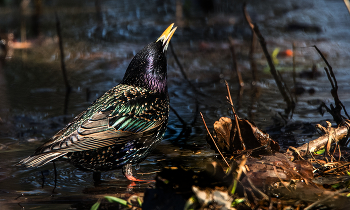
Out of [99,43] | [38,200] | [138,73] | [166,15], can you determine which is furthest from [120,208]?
[166,15]

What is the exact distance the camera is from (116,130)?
343cm

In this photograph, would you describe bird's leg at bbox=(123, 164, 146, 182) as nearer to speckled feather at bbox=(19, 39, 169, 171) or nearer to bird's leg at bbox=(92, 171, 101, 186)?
speckled feather at bbox=(19, 39, 169, 171)

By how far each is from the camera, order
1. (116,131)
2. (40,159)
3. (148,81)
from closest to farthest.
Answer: (40,159) → (116,131) → (148,81)

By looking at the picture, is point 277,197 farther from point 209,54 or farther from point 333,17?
point 333,17

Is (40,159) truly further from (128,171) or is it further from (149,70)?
(149,70)

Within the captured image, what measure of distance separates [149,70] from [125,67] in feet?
11.6

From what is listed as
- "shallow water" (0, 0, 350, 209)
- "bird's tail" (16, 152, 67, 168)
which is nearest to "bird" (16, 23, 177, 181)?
"bird's tail" (16, 152, 67, 168)

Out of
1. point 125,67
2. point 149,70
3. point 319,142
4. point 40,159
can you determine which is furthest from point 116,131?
Answer: point 125,67

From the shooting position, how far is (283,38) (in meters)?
9.12

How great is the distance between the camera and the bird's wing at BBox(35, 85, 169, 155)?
10.8ft

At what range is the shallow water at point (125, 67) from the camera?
3.62 m

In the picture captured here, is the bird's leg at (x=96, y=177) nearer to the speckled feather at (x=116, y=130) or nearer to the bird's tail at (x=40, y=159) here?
the speckled feather at (x=116, y=130)

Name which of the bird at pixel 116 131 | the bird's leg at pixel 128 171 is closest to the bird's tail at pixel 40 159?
the bird at pixel 116 131

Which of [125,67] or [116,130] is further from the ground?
[125,67]
